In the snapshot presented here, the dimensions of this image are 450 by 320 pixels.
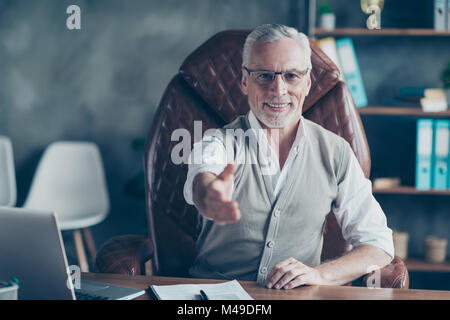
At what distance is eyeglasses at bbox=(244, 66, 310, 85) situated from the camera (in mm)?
1313

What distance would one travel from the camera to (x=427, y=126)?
7.64 ft

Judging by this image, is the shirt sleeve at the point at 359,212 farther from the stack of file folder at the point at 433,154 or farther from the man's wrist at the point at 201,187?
the stack of file folder at the point at 433,154

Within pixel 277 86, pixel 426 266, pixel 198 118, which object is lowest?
pixel 426 266

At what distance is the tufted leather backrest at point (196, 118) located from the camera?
1.47 metres

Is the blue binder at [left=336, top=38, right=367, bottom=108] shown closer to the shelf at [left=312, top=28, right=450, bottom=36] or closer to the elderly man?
the shelf at [left=312, top=28, right=450, bottom=36]

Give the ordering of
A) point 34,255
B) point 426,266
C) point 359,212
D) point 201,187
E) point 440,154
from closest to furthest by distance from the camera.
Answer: point 34,255 → point 201,187 → point 359,212 → point 440,154 → point 426,266

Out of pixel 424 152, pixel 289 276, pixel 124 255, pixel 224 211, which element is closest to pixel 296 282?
pixel 289 276

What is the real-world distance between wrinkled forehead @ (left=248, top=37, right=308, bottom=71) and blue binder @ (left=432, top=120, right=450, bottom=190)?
130 centimetres

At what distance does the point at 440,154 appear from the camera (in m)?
2.34

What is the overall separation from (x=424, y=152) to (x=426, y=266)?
2.02 feet

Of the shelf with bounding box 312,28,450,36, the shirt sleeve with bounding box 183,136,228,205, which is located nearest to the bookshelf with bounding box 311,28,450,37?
the shelf with bounding box 312,28,450,36

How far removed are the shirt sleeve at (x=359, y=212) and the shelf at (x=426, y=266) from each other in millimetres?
A: 1307

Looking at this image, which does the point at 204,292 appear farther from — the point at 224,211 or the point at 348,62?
the point at 348,62

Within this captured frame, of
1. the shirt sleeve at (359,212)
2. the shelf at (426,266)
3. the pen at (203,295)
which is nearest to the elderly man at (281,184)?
the shirt sleeve at (359,212)
